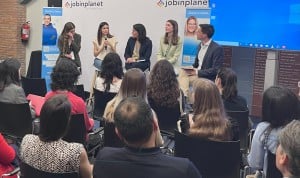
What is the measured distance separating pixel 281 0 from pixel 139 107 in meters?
4.90

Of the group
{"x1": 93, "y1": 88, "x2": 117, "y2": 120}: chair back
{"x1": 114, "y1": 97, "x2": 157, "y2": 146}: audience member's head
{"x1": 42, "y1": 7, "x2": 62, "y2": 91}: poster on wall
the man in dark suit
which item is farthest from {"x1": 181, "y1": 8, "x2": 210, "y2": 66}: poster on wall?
{"x1": 114, "y1": 97, "x2": 157, "y2": 146}: audience member's head

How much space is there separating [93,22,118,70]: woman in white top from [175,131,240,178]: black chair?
4745 millimetres

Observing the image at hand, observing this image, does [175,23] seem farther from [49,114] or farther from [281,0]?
[49,114]

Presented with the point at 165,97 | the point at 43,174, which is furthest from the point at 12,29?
the point at 43,174

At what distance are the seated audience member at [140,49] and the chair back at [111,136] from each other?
138 inches

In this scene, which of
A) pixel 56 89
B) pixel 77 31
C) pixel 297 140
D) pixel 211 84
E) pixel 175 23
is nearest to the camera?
pixel 297 140

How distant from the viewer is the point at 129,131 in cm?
202

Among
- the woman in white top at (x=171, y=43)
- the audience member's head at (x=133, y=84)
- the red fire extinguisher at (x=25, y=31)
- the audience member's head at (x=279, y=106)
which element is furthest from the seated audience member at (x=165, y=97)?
the red fire extinguisher at (x=25, y=31)

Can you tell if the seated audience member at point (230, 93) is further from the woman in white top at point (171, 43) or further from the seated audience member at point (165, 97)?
the woman in white top at point (171, 43)

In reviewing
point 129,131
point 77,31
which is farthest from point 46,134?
point 77,31

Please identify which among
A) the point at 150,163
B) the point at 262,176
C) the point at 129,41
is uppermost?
the point at 129,41

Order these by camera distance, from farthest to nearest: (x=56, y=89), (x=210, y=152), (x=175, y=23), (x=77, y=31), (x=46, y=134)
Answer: (x=77, y=31) < (x=175, y=23) < (x=56, y=89) < (x=210, y=152) < (x=46, y=134)

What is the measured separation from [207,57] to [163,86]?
1.91 meters

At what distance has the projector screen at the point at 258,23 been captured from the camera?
20.7 ft
